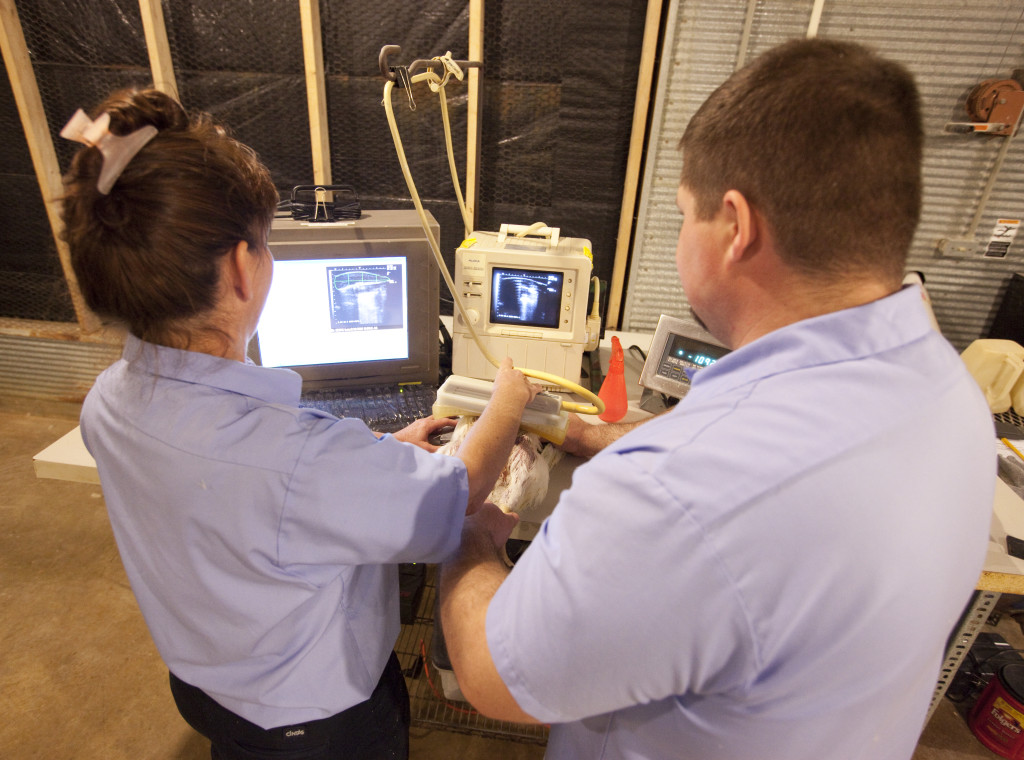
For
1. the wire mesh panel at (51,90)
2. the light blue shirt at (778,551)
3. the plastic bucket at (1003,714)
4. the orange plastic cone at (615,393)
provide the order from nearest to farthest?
the light blue shirt at (778,551) → the orange plastic cone at (615,393) → the plastic bucket at (1003,714) → the wire mesh panel at (51,90)

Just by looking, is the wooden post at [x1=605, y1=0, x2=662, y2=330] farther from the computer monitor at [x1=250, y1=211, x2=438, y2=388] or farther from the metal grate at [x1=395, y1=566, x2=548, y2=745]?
the metal grate at [x1=395, y1=566, x2=548, y2=745]

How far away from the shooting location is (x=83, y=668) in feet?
6.32

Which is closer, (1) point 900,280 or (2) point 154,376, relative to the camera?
(1) point 900,280

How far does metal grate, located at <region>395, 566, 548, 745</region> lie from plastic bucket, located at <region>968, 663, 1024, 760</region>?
137cm

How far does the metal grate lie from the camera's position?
1770mm

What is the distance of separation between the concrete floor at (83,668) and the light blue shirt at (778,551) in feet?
4.71

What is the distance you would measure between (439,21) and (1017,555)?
2.51 meters

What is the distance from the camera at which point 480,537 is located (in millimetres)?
958

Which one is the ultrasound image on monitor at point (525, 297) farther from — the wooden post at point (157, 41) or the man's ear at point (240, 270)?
the wooden post at point (157, 41)

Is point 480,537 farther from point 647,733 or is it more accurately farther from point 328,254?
point 328,254

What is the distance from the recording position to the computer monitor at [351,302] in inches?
59.1

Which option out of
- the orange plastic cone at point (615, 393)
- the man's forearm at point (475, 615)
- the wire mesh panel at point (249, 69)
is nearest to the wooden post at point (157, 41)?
the wire mesh panel at point (249, 69)

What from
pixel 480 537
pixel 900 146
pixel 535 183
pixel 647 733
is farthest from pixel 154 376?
pixel 535 183

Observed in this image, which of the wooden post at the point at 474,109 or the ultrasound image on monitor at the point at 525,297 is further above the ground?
the wooden post at the point at 474,109
